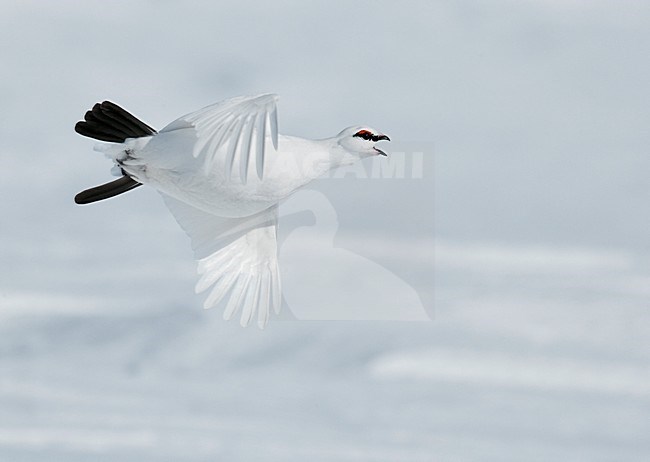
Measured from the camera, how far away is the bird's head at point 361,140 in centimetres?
1230

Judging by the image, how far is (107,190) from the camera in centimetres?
1268

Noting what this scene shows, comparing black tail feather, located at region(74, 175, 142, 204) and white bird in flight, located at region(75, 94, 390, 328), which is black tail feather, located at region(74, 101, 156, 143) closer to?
white bird in flight, located at region(75, 94, 390, 328)

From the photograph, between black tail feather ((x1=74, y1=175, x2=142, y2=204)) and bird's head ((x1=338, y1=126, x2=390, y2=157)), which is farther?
black tail feather ((x1=74, y1=175, x2=142, y2=204))

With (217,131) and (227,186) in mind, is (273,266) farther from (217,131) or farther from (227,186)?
(217,131)

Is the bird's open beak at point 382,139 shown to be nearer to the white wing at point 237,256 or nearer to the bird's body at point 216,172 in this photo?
the bird's body at point 216,172

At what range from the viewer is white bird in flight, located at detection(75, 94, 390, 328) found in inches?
408

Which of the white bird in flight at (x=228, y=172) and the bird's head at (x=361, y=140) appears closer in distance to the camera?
the white bird in flight at (x=228, y=172)

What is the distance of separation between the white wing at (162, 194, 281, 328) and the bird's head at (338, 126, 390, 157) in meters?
1.30

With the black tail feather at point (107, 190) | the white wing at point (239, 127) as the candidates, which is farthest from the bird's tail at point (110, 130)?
the white wing at point (239, 127)

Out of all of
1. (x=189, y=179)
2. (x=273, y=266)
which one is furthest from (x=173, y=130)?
(x=273, y=266)

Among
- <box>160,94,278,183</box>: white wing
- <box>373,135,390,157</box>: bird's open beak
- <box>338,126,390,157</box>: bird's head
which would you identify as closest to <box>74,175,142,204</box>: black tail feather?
<box>160,94,278,183</box>: white wing

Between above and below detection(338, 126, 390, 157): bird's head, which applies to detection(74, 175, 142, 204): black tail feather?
below

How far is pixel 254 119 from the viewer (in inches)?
399

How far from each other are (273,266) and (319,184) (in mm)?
1128
